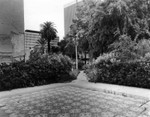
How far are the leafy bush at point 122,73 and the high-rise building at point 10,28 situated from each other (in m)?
5.01

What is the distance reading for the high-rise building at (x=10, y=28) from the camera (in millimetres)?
6247

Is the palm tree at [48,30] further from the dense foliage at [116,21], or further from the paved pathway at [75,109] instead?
the paved pathway at [75,109]

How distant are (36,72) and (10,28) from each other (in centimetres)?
280

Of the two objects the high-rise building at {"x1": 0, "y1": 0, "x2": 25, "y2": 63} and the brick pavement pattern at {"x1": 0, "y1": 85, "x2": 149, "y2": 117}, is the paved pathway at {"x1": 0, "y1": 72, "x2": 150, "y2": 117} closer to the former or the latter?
the brick pavement pattern at {"x1": 0, "y1": 85, "x2": 149, "y2": 117}

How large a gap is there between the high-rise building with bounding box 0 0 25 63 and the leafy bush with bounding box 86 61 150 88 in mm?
5005

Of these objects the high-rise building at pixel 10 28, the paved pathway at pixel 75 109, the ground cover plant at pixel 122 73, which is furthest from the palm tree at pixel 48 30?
the paved pathway at pixel 75 109

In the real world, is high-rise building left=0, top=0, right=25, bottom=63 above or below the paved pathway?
above

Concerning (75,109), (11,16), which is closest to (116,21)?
(11,16)

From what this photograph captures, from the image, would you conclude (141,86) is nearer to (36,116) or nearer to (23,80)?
(36,116)

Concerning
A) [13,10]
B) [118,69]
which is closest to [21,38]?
[13,10]

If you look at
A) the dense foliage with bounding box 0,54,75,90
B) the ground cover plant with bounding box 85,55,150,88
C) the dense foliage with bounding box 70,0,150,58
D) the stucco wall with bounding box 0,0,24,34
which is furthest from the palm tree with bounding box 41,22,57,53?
the stucco wall with bounding box 0,0,24,34

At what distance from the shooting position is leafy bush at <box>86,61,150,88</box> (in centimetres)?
660

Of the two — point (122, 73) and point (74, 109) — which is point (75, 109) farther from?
point (122, 73)

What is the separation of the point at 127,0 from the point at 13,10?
876 cm
